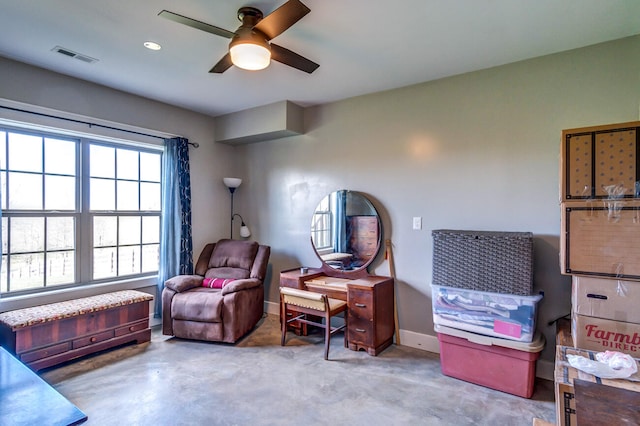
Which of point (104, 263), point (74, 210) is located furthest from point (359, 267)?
point (74, 210)

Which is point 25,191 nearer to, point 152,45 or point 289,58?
point 152,45

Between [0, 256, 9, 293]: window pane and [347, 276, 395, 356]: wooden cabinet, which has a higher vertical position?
[0, 256, 9, 293]: window pane

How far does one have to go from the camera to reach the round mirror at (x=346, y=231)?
3554 mm

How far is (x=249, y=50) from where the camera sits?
2012mm

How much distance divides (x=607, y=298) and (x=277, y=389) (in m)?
2.15

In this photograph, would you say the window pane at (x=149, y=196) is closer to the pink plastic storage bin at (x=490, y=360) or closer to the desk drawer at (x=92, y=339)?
the desk drawer at (x=92, y=339)

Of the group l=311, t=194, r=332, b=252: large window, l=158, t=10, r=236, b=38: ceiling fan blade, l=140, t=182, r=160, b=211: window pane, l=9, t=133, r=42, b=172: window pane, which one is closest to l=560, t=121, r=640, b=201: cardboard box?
l=158, t=10, r=236, b=38: ceiling fan blade

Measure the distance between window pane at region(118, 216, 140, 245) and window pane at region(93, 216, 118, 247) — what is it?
0.20 ft

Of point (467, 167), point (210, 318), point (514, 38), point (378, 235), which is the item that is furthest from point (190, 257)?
point (514, 38)

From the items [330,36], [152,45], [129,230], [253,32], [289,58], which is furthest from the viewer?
[129,230]

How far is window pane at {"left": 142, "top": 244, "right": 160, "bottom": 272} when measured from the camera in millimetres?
3953

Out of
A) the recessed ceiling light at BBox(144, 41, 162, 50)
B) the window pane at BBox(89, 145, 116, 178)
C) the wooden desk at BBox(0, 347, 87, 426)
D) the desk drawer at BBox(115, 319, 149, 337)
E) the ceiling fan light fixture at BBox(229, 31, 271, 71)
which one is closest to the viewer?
the wooden desk at BBox(0, 347, 87, 426)

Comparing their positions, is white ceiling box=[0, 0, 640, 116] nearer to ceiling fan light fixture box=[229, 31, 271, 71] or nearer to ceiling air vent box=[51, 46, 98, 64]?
ceiling air vent box=[51, 46, 98, 64]

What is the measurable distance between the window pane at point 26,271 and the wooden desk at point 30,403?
2.11 m
